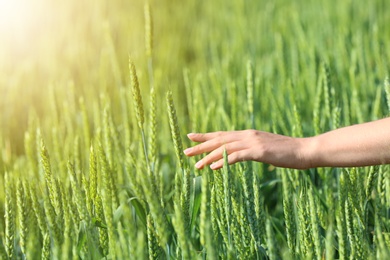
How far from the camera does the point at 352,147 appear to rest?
40.6 inches

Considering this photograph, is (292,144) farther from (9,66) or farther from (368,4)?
(368,4)

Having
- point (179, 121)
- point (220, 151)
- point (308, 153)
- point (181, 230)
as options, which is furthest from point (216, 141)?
point (179, 121)

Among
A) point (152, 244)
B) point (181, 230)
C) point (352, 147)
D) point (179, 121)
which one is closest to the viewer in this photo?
point (181, 230)

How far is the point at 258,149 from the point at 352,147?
0.15m

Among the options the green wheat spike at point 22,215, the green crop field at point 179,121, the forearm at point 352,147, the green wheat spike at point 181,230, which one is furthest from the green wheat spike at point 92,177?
the forearm at point 352,147

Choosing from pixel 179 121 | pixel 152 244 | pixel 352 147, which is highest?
pixel 179 121

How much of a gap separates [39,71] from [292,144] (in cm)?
164

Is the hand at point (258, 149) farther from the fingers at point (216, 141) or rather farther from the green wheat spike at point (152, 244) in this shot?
the green wheat spike at point (152, 244)

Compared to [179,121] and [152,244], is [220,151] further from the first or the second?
[179,121]

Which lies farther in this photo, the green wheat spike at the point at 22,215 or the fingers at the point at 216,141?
the fingers at the point at 216,141

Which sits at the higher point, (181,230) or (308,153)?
(308,153)

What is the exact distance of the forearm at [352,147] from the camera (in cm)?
102

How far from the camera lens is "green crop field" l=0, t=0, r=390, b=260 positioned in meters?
0.93

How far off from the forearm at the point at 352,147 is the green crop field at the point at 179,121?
33mm
